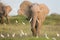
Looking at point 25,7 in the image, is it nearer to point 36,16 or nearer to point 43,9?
point 43,9

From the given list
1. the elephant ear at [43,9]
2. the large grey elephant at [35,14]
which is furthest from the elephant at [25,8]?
the elephant ear at [43,9]

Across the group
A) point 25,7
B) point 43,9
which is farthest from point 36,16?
point 43,9

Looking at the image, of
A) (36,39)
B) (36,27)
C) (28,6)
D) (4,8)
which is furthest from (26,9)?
(4,8)

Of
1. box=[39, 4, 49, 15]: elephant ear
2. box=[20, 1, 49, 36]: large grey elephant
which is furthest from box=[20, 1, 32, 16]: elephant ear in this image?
box=[39, 4, 49, 15]: elephant ear

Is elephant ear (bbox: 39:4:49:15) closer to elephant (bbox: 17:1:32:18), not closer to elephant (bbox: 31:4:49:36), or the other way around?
elephant (bbox: 31:4:49:36)

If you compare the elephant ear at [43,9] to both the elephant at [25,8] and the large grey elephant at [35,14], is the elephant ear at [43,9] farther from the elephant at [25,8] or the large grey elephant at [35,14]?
the elephant at [25,8]

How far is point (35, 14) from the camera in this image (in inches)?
529

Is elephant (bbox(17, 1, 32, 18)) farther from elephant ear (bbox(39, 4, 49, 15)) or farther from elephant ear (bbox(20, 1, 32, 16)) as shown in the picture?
elephant ear (bbox(39, 4, 49, 15))

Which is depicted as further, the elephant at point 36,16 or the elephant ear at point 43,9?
the elephant ear at point 43,9

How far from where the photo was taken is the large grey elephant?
44.1ft

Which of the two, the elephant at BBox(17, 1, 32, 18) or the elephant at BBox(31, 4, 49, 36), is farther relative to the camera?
the elephant at BBox(17, 1, 32, 18)

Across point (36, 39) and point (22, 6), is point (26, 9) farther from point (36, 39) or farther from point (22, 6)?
point (36, 39)

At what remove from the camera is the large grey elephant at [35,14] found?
529 inches

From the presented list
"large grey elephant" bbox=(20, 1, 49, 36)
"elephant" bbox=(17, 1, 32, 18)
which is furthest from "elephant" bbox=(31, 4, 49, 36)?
"elephant" bbox=(17, 1, 32, 18)
